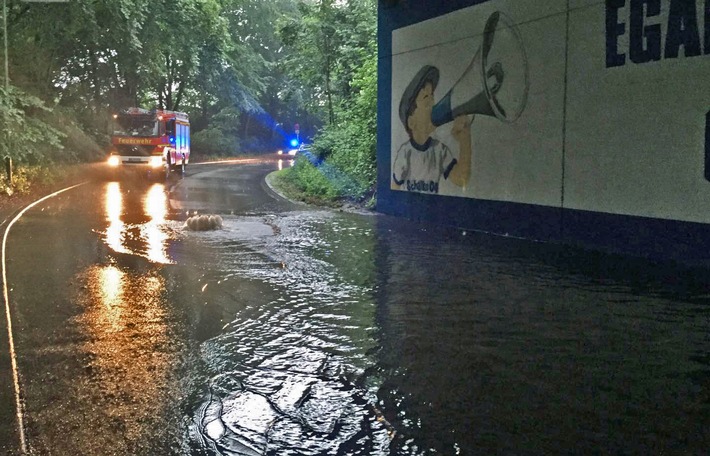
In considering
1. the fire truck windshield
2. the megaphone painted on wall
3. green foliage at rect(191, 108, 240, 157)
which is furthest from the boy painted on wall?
green foliage at rect(191, 108, 240, 157)

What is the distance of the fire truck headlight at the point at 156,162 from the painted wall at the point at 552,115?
59.5 ft

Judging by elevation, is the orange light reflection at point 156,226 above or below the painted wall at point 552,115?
below

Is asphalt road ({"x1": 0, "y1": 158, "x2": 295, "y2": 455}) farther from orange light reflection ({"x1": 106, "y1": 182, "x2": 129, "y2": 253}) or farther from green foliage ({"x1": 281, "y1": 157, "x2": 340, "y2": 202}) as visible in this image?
green foliage ({"x1": 281, "y1": 157, "x2": 340, "y2": 202})

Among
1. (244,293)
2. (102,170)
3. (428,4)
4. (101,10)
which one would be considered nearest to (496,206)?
(428,4)

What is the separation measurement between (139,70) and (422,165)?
76.3 ft

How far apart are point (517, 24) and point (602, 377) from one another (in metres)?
9.22

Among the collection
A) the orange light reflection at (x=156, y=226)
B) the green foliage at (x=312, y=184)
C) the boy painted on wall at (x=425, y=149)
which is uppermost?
the boy painted on wall at (x=425, y=149)

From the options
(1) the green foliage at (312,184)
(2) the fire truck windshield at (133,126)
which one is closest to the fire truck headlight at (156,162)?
(2) the fire truck windshield at (133,126)

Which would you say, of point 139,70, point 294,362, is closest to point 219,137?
point 139,70

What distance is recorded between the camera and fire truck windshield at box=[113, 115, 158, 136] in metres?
33.7

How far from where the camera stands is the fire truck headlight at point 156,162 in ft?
109

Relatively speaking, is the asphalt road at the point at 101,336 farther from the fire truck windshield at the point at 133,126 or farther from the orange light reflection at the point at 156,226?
the fire truck windshield at the point at 133,126

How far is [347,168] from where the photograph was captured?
23.9 metres

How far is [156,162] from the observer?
33.3 meters
